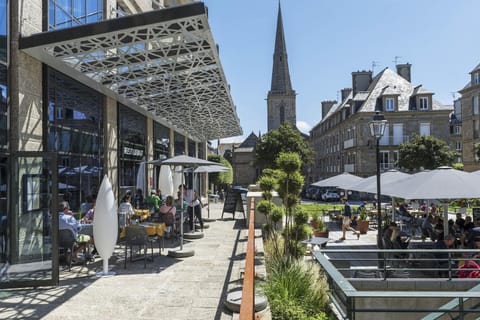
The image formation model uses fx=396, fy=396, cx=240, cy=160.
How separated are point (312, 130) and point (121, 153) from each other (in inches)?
2408

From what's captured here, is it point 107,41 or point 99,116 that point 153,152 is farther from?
point 107,41

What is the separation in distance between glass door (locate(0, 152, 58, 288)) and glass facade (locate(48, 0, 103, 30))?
4.85 meters

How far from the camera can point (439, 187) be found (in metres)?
8.90

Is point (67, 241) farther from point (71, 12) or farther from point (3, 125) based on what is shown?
point (71, 12)

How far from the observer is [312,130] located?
73.4 metres

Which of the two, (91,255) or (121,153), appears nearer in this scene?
(91,255)

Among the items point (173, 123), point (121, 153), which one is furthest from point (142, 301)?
point (173, 123)

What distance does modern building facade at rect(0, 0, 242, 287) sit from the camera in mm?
7059

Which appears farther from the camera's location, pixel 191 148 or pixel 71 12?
pixel 191 148

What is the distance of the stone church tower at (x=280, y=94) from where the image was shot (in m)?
79.4

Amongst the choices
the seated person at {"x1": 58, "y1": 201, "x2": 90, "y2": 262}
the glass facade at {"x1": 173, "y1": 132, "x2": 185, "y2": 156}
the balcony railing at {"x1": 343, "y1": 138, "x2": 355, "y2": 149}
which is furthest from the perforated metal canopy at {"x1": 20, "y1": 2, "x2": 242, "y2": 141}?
the balcony railing at {"x1": 343, "y1": 138, "x2": 355, "y2": 149}

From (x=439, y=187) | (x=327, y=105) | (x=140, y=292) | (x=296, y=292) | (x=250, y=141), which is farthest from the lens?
(x=250, y=141)

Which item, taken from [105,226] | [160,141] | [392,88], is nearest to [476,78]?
[392,88]

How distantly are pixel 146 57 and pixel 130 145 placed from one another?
6119 mm
